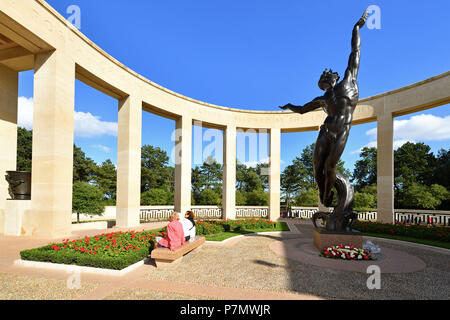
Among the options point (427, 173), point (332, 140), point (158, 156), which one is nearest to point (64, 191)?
point (332, 140)

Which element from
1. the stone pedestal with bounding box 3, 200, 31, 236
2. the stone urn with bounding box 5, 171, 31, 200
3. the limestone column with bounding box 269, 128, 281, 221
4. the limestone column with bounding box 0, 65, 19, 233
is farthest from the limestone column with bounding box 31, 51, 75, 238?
the limestone column with bounding box 269, 128, 281, 221

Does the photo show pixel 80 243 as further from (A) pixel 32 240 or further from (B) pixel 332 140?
(B) pixel 332 140

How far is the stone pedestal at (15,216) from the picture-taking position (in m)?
10.5

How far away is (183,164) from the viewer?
17688mm

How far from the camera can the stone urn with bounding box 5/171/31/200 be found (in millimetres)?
11039

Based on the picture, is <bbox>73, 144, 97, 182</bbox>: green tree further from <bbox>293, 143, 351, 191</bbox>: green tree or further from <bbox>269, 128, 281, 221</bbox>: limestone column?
<bbox>293, 143, 351, 191</bbox>: green tree

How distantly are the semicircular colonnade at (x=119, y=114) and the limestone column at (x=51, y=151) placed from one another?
0.05 m

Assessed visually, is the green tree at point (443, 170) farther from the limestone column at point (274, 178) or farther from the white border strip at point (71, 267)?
the white border strip at point (71, 267)

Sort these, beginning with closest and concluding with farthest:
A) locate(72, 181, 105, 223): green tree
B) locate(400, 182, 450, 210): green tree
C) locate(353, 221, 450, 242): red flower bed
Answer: locate(353, 221, 450, 242): red flower bed
locate(72, 181, 105, 223): green tree
locate(400, 182, 450, 210): green tree

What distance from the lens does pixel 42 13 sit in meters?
10.2

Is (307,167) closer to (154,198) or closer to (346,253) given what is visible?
(154,198)

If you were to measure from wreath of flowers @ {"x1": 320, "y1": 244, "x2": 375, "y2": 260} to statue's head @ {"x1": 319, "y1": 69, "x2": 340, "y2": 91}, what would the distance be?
6164 mm

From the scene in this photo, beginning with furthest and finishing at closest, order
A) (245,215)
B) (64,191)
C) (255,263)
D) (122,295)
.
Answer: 1. (245,215)
2. (64,191)
3. (255,263)
4. (122,295)

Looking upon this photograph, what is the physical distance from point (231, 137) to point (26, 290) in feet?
54.7
